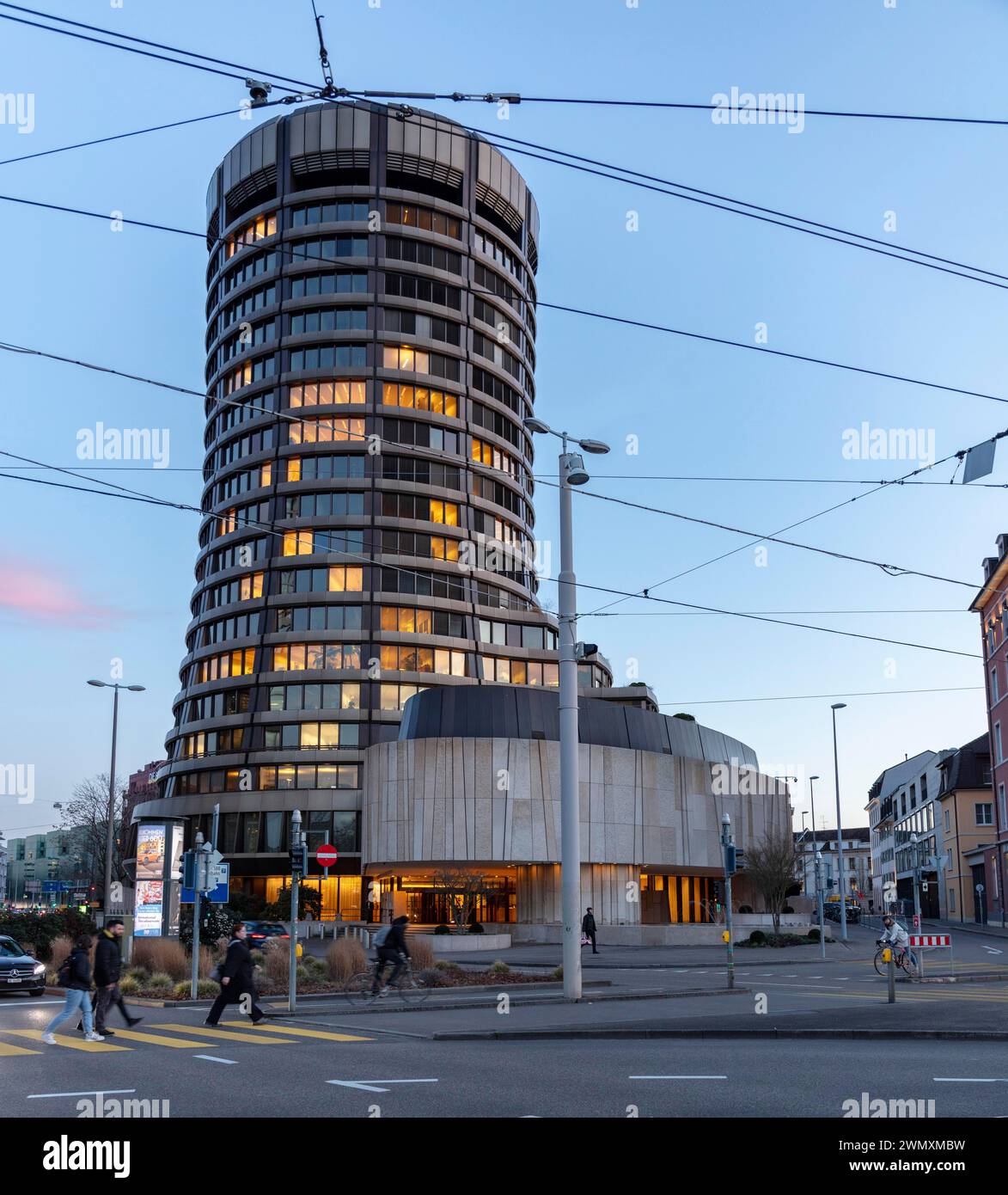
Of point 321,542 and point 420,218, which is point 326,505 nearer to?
point 321,542

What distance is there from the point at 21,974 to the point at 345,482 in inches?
2229

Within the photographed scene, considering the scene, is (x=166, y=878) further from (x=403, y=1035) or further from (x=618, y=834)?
(x=618, y=834)

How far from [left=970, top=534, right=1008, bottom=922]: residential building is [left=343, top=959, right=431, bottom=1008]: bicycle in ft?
168

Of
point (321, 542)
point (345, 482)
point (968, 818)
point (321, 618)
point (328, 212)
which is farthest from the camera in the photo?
point (328, 212)

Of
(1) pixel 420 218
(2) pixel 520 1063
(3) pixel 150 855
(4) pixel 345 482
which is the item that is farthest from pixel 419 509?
(2) pixel 520 1063

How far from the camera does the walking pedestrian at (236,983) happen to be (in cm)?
1920

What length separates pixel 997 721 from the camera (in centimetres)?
7406

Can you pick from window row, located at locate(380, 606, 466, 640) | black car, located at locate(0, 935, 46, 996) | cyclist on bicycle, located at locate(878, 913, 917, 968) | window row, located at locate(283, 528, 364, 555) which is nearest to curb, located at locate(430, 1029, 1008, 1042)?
cyclist on bicycle, located at locate(878, 913, 917, 968)

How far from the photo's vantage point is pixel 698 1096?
35.4 feet

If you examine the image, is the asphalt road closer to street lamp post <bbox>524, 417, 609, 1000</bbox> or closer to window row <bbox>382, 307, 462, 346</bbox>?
street lamp post <bbox>524, 417, 609, 1000</bbox>

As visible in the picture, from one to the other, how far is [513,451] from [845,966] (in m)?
59.7

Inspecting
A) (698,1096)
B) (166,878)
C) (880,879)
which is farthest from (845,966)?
(880,879)

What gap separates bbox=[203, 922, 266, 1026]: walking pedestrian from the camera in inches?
756

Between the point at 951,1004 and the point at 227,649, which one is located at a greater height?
the point at 227,649
